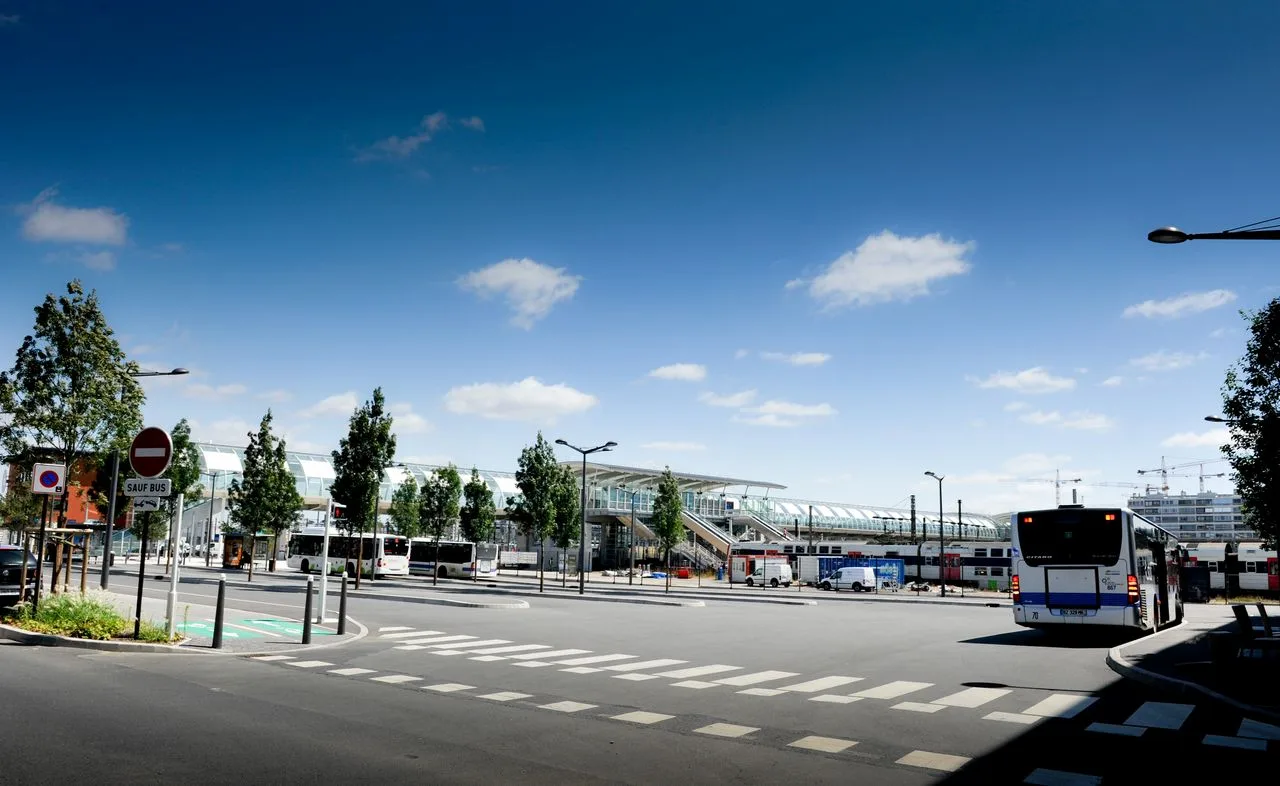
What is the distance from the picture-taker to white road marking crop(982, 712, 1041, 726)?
1011 cm

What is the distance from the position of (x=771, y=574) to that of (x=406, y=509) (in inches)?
1232

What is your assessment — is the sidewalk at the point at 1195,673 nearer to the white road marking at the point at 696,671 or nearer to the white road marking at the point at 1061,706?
the white road marking at the point at 1061,706

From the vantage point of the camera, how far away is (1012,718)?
10.3 meters

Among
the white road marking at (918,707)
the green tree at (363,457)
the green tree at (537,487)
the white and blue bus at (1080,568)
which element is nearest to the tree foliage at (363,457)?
the green tree at (363,457)

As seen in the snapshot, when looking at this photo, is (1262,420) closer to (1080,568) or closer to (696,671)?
(1080,568)

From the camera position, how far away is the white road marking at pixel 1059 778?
285 inches

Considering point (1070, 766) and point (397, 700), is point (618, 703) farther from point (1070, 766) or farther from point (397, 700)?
point (1070, 766)

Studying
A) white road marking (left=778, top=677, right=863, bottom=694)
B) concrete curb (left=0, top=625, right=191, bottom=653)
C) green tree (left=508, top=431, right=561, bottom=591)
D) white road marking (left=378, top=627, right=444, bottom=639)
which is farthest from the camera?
green tree (left=508, top=431, right=561, bottom=591)

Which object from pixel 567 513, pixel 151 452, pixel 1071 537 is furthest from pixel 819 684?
pixel 567 513

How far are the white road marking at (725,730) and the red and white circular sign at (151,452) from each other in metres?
10.1

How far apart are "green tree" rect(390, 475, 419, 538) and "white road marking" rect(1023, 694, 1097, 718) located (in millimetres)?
68482

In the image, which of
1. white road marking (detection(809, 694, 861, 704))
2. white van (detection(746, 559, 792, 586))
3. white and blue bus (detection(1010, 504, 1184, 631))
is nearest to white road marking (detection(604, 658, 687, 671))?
white road marking (detection(809, 694, 861, 704))

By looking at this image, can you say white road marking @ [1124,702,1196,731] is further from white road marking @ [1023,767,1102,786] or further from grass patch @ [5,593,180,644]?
grass patch @ [5,593,180,644]

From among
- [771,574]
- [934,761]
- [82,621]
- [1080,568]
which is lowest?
[771,574]
